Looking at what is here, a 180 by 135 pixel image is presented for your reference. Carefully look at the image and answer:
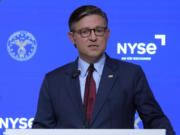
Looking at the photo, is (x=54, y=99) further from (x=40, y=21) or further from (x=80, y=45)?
(x=40, y=21)

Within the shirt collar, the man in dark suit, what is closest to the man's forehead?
the man in dark suit

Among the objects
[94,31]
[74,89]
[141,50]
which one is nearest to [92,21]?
[94,31]

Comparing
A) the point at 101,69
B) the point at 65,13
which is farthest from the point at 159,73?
the point at 101,69

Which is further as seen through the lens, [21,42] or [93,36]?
[21,42]

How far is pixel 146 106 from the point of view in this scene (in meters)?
1.52

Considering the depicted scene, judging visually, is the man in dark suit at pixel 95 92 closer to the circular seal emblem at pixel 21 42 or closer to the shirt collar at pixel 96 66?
the shirt collar at pixel 96 66

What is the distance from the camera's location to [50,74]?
1.71 metres

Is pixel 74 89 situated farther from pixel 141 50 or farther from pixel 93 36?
pixel 141 50

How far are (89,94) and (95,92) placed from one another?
1.2 inches

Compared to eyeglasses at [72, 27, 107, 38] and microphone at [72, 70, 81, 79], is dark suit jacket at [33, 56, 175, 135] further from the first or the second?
eyeglasses at [72, 27, 107, 38]

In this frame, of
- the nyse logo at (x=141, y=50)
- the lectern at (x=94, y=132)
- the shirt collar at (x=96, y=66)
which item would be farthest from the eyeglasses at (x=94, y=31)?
the nyse logo at (x=141, y=50)

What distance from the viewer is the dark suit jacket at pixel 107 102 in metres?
1.51

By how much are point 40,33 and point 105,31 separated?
1.48 metres

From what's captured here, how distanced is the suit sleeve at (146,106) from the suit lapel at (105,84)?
124 millimetres
